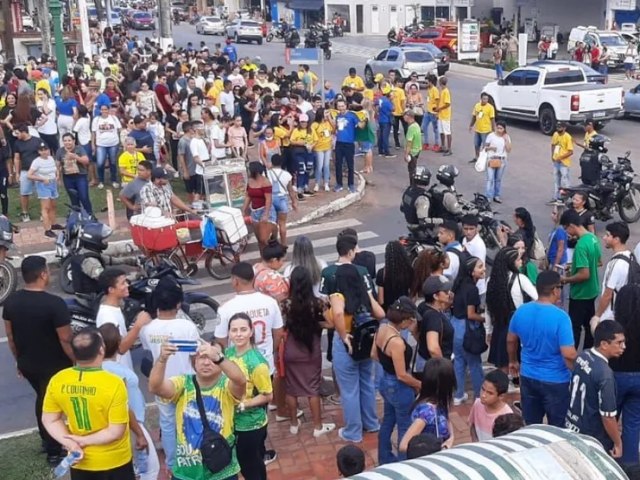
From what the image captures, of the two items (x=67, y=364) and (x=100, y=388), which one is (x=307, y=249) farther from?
(x=100, y=388)

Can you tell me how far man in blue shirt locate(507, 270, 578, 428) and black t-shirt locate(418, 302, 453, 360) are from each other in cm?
54

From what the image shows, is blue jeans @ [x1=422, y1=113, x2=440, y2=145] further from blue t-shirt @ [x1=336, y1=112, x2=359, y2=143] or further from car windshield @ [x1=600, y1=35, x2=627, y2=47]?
car windshield @ [x1=600, y1=35, x2=627, y2=47]

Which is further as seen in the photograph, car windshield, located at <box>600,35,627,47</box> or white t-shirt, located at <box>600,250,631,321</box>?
car windshield, located at <box>600,35,627,47</box>

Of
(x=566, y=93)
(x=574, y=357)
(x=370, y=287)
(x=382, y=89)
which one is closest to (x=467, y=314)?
(x=370, y=287)

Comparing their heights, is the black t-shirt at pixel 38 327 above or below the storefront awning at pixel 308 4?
below

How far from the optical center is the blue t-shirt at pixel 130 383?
19.5ft

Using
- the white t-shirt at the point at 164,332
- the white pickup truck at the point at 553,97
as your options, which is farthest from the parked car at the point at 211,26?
the white t-shirt at the point at 164,332

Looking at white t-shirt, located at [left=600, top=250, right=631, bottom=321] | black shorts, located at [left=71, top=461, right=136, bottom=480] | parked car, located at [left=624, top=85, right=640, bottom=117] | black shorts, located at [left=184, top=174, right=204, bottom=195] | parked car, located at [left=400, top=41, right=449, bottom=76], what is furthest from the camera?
parked car, located at [left=400, top=41, right=449, bottom=76]

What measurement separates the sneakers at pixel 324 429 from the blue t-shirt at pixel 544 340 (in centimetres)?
193

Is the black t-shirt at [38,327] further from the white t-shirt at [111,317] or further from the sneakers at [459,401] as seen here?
the sneakers at [459,401]

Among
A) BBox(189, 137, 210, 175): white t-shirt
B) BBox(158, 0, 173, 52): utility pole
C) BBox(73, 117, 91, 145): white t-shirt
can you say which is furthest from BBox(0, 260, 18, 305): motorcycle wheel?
BBox(158, 0, 173, 52): utility pole

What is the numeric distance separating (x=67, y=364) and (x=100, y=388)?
194cm

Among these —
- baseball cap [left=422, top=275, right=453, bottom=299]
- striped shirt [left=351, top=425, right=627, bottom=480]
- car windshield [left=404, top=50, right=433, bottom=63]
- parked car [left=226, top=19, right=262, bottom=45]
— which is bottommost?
baseball cap [left=422, top=275, right=453, bottom=299]

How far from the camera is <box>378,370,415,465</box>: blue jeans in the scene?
255 inches
